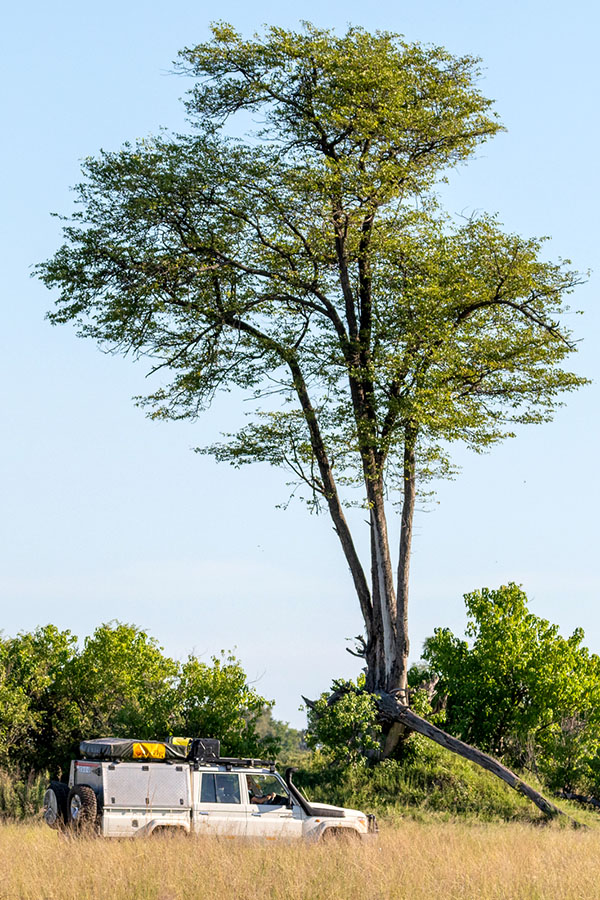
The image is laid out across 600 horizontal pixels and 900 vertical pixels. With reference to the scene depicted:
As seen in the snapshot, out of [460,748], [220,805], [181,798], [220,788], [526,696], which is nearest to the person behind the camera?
[181,798]

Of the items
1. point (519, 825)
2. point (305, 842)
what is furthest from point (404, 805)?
point (305, 842)

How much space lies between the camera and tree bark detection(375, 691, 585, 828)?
73.3 ft

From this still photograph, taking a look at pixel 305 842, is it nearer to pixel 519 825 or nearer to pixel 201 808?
pixel 201 808

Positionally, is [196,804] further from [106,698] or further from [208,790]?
[106,698]

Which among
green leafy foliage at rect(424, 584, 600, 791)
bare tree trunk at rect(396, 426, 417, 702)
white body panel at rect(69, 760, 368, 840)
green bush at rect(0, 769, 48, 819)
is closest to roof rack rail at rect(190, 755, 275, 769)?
white body panel at rect(69, 760, 368, 840)

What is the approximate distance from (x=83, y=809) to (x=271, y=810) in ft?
9.16

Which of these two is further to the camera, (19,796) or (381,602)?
(381,602)

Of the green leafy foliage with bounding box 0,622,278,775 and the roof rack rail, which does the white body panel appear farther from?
the green leafy foliage with bounding box 0,622,278,775

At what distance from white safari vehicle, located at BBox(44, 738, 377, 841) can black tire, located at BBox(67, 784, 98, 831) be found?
13 mm

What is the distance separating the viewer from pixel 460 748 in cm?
2338

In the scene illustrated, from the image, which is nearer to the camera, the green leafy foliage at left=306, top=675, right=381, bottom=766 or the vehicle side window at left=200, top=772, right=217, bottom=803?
the vehicle side window at left=200, top=772, right=217, bottom=803

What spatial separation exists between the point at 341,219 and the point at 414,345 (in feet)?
11.7

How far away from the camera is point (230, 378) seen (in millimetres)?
28141

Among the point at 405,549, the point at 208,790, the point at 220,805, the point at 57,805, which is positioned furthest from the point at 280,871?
the point at 405,549
